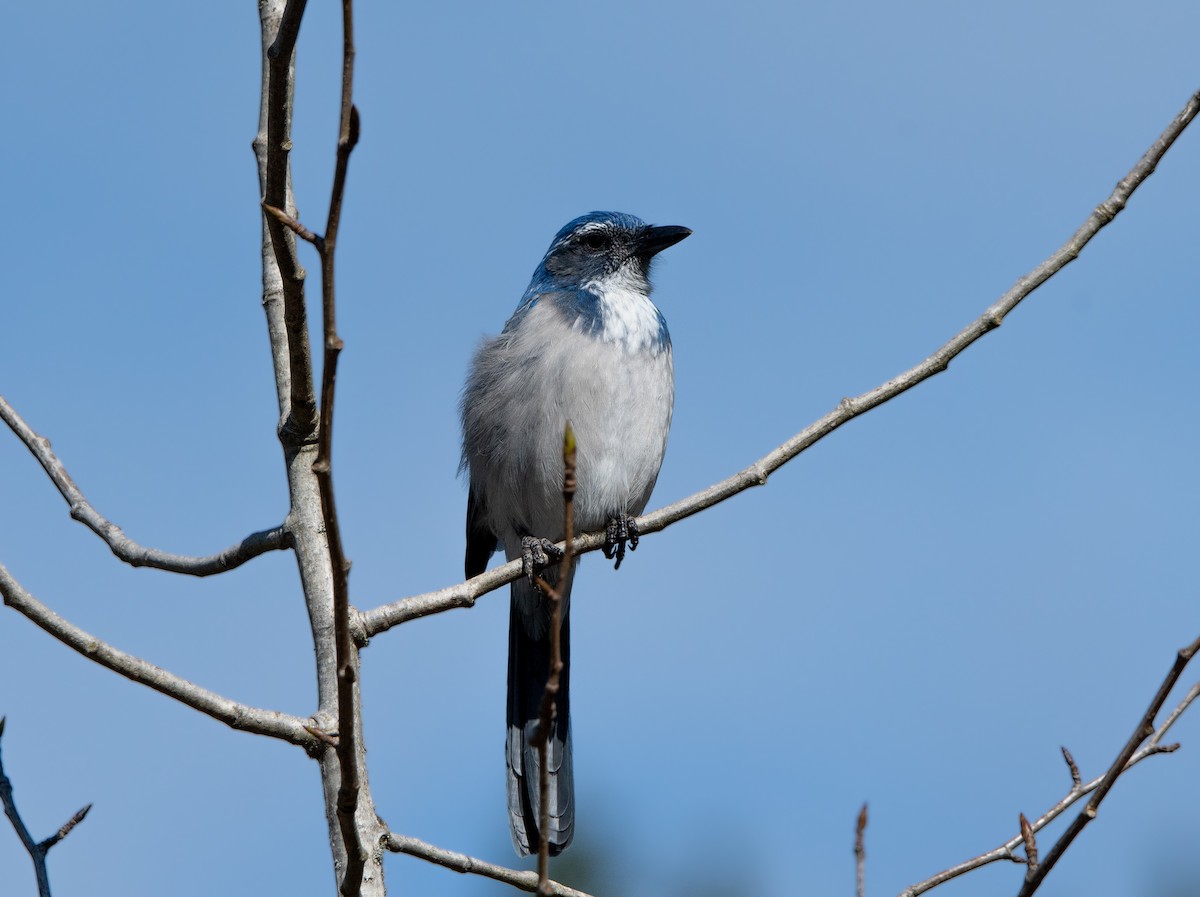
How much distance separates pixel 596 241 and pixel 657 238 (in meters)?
0.34

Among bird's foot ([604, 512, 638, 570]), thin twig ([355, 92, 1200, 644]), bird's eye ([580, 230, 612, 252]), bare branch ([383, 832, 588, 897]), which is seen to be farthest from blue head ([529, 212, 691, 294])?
bare branch ([383, 832, 588, 897])

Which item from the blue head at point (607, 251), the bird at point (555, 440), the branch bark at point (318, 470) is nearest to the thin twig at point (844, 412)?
the branch bark at point (318, 470)

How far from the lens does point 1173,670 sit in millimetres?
2549

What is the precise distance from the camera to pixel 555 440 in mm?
5895

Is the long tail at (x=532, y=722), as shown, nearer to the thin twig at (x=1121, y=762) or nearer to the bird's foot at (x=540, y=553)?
the bird's foot at (x=540, y=553)

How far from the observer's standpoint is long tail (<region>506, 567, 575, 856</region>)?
5402 millimetres

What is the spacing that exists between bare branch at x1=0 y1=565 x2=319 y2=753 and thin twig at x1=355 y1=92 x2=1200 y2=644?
0.40 m

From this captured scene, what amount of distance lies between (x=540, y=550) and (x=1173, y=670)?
132 inches

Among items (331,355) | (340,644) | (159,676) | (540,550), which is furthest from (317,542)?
(540,550)

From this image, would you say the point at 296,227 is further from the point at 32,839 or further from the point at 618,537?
the point at 618,537

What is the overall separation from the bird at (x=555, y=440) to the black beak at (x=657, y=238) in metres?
0.01

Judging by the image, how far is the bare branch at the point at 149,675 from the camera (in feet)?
10.0

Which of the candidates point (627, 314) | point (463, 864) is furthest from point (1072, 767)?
point (627, 314)

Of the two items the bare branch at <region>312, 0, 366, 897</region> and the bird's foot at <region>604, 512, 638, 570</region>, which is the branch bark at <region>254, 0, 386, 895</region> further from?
the bird's foot at <region>604, 512, 638, 570</region>
